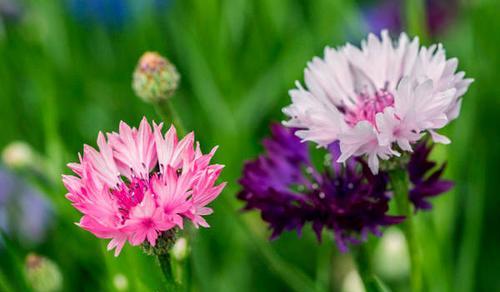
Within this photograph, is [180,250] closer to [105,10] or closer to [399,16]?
[105,10]

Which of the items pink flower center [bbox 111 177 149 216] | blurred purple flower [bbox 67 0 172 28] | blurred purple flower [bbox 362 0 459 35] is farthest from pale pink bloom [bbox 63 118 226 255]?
blurred purple flower [bbox 362 0 459 35]

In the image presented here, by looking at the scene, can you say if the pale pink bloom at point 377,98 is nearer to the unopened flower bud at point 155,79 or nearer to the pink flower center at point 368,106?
the pink flower center at point 368,106

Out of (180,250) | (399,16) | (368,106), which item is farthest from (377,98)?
(399,16)

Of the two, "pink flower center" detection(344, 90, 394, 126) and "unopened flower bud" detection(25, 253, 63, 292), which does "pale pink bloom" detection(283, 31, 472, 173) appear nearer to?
"pink flower center" detection(344, 90, 394, 126)

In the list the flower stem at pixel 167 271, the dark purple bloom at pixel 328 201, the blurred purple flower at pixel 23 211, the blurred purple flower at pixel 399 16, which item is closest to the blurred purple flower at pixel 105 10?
the blurred purple flower at pixel 23 211

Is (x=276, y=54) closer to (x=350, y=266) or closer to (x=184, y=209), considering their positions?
(x=350, y=266)

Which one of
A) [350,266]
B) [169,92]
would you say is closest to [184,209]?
[169,92]
